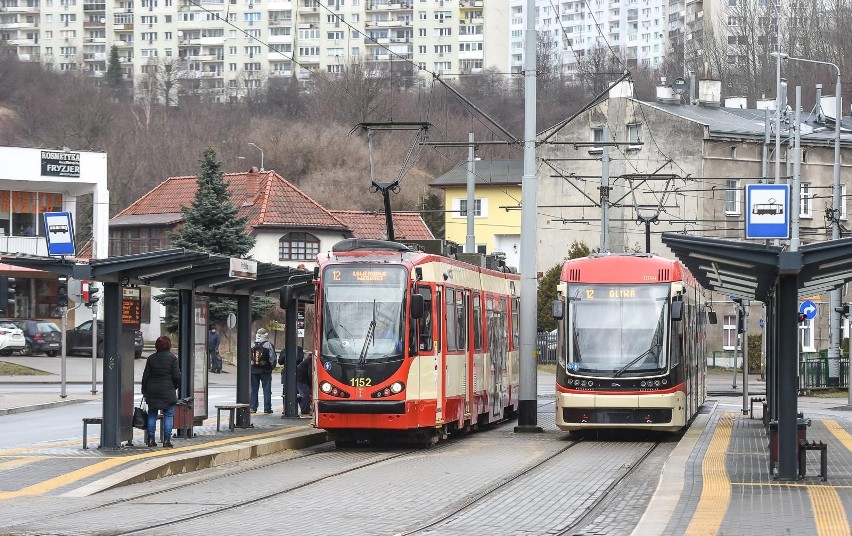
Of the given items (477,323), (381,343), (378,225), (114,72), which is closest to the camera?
(381,343)

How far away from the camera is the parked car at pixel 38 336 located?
192ft

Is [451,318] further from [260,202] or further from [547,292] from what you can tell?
[260,202]

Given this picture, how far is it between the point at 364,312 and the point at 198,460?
3.96 m

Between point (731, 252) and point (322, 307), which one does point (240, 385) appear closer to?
point (322, 307)

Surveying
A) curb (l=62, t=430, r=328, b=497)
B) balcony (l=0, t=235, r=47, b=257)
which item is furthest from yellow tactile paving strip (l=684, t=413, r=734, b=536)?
balcony (l=0, t=235, r=47, b=257)

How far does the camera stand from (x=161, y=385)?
21.1 m

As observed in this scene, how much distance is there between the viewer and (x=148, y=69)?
424 feet

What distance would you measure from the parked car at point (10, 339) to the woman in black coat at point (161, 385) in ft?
124

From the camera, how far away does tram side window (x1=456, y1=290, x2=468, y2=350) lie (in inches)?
973

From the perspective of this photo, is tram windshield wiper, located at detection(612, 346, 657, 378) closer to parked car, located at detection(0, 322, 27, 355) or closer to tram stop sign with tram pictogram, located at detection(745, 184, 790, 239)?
tram stop sign with tram pictogram, located at detection(745, 184, 790, 239)

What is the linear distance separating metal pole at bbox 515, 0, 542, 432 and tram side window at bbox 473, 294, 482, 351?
3.44ft

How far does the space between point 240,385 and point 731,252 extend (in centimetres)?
1187

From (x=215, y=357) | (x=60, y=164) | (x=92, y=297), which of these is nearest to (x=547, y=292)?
(x=215, y=357)

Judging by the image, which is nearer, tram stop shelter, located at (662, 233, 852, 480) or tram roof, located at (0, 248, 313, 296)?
tram stop shelter, located at (662, 233, 852, 480)
